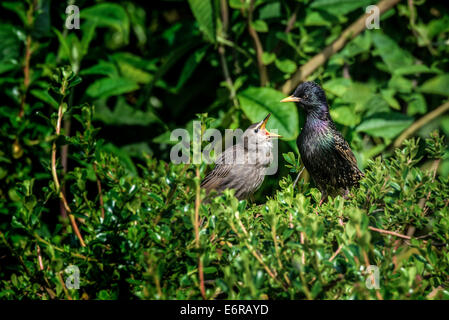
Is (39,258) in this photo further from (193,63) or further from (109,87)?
(193,63)

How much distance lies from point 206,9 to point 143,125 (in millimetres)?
910

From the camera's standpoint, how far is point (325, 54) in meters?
2.68

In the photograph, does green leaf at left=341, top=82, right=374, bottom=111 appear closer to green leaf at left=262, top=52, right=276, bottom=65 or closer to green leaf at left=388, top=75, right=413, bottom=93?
green leaf at left=388, top=75, right=413, bottom=93

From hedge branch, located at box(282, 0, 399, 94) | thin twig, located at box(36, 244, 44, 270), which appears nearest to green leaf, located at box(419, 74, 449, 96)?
hedge branch, located at box(282, 0, 399, 94)

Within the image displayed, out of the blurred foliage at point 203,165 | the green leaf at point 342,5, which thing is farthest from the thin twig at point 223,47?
the green leaf at point 342,5

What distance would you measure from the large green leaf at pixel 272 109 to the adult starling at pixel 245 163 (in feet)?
0.27

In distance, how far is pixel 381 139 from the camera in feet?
9.01

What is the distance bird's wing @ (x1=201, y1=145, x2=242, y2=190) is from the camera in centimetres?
203

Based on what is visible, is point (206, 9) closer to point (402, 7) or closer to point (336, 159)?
point (336, 159)

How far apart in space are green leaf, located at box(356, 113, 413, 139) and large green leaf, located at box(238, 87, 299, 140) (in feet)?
1.35

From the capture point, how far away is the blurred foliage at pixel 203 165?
1131 mm

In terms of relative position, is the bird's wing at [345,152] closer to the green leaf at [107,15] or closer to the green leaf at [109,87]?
the green leaf at [109,87]
